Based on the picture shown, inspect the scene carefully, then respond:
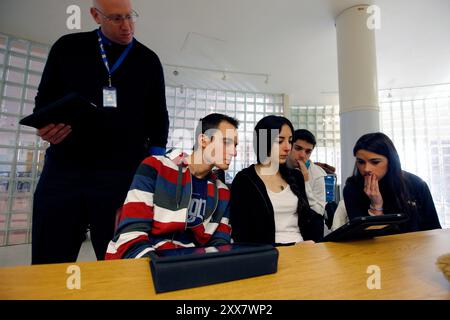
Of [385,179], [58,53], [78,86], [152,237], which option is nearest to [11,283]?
[152,237]

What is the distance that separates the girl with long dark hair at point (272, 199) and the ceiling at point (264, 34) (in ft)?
6.30

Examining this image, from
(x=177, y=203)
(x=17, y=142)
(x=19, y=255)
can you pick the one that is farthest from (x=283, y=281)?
(x=17, y=142)

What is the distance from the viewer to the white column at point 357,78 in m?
2.51

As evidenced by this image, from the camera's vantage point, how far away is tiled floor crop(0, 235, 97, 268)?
2.39 meters

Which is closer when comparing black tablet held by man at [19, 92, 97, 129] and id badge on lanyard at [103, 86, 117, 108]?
black tablet held by man at [19, 92, 97, 129]

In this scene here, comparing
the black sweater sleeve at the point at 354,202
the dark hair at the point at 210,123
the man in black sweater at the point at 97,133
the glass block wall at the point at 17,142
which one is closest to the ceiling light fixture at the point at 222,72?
the glass block wall at the point at 17,142

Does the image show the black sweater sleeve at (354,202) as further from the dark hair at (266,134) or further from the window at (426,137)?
the window at (426,137)

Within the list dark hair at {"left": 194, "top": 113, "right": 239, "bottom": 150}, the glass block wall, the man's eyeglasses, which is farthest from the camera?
the glass block wall

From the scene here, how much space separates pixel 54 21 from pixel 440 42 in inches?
186

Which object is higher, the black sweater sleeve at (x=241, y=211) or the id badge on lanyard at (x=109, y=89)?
the id badge on lanyard at (x=109, y=89)

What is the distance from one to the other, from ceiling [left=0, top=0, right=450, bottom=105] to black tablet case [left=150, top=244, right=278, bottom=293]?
9.18ft

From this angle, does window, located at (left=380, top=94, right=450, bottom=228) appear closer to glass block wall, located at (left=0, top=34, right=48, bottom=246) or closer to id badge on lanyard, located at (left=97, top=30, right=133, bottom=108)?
id badge on lanyard, located at (left=97, top=30, right=133, bottom=108)

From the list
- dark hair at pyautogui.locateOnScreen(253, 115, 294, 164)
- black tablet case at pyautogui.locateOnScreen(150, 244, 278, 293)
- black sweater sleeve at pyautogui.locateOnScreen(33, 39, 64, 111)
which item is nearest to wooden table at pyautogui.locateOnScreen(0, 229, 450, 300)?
black tablet case at pyautogui.locateOnScreen(150, 244, 278, 293)

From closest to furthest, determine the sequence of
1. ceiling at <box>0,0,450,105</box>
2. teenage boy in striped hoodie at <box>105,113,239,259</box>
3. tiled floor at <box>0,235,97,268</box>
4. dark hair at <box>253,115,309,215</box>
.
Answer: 1. teenage boy in striped hoodie at <box>105,113,239,259</box>
2. dark hair at <box>253,115,309,215</box>
3. tiled floor at <box>0,235,97,268</box>
4. ceiling at <box>0,0,450,105</box>
